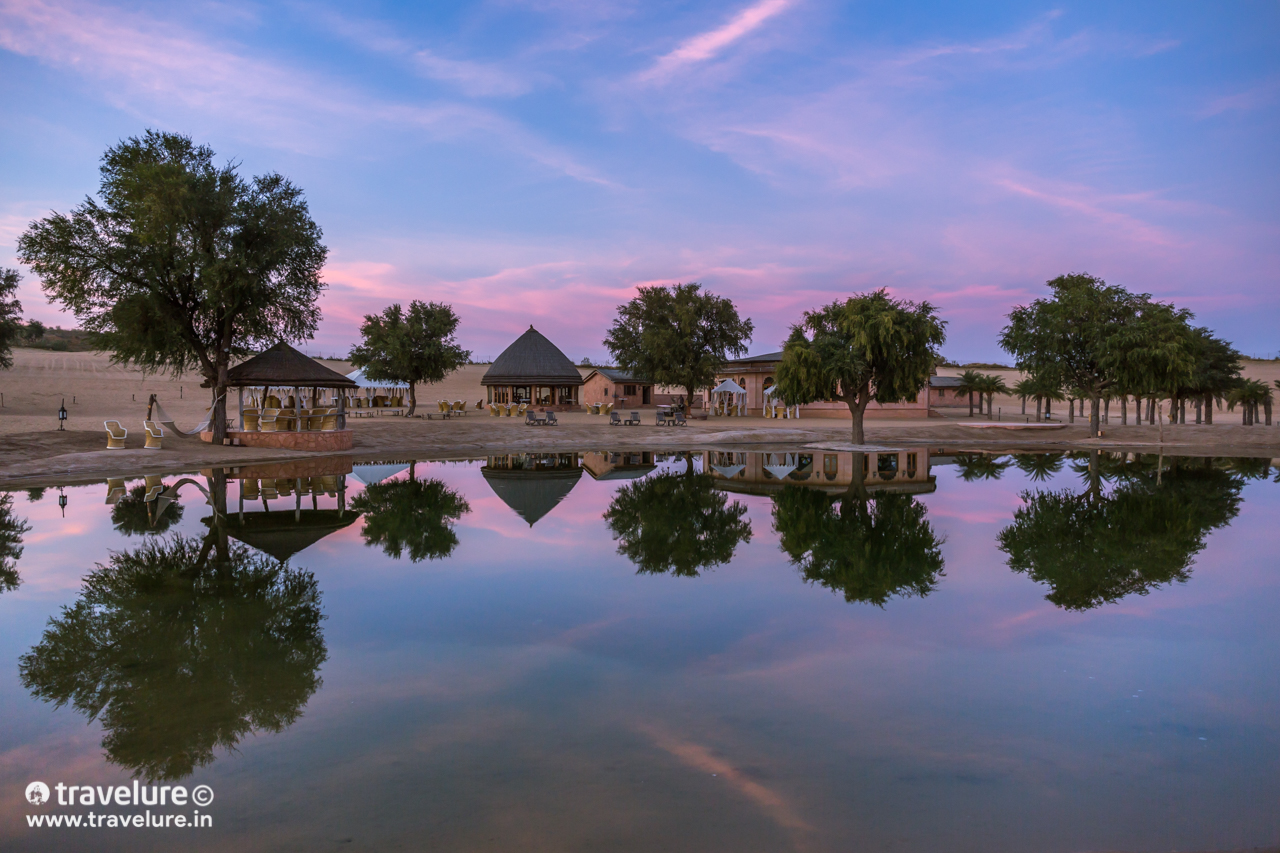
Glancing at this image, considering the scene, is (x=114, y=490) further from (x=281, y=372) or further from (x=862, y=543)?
(x=862, y=543)

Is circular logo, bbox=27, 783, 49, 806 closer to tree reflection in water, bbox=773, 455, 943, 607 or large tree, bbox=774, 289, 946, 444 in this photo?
tree reflection in water, bbox=773, 455, 943, 607

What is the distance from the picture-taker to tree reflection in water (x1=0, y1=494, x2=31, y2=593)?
30.2 feet

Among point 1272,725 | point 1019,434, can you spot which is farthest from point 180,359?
point 1019,434

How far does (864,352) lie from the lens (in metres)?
27.6

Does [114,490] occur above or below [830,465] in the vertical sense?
below

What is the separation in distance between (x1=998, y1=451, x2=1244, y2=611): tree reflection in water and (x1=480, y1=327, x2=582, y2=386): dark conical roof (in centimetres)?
3981

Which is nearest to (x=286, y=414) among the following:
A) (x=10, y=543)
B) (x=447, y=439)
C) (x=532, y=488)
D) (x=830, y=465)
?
(x=447, y=439)

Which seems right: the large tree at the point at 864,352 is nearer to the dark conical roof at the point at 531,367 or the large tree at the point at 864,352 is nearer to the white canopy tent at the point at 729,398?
the white canopy tent at the point at 729,398

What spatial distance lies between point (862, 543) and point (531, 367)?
45.6m

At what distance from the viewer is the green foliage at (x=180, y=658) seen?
5125 mm

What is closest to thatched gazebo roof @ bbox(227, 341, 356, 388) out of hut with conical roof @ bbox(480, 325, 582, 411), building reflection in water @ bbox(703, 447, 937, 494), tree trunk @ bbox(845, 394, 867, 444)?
building reflection in water @ bbox(703, 447, 937, 494)

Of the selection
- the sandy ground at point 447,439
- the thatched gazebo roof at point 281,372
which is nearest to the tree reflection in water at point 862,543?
the sandy ground at point 447,439

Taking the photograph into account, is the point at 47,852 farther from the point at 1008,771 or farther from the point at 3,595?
the point at 3,595

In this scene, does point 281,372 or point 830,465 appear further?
point 281,372
